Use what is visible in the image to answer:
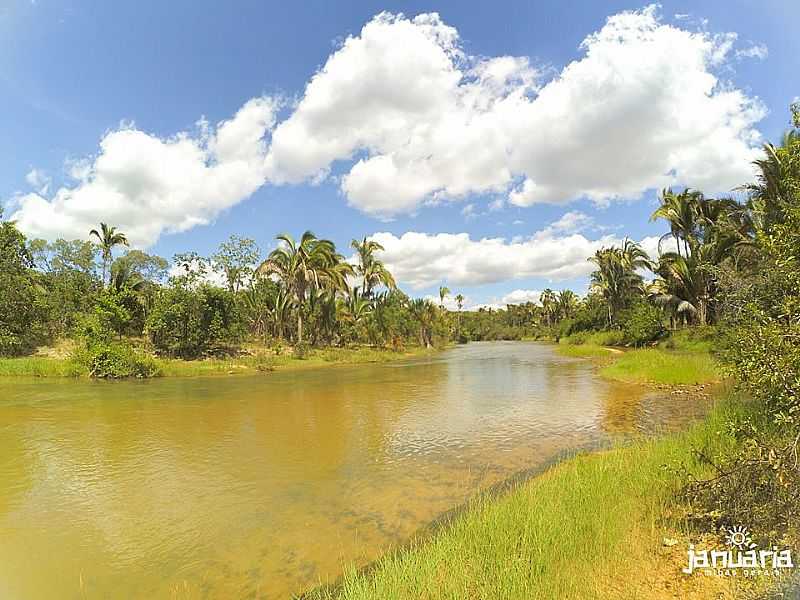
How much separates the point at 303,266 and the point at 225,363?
1267cm

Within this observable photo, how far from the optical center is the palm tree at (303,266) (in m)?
40.8

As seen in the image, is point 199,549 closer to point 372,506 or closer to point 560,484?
point 372,506

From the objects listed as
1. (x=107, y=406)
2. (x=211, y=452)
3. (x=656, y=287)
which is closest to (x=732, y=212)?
(x=656, y=287)

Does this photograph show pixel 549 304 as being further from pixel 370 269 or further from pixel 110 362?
pixel 110 362

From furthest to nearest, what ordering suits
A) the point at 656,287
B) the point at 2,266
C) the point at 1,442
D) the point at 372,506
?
the point at 656,287, the point at 2,266, the point at 1,442, the point at 372,506

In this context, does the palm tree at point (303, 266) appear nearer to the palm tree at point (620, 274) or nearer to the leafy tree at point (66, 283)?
the leafy tree at point (66, 283)

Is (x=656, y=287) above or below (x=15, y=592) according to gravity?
above

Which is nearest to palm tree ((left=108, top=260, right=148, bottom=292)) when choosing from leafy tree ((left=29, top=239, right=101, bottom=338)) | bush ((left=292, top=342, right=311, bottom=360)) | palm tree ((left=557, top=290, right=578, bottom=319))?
leafy tree ((left=29, top=239, right=101, bottom=338))

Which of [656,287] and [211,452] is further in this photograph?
[656,287]

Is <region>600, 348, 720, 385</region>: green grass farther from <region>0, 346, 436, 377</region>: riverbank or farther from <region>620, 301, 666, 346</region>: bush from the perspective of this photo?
<region>0, 346, 436, 377</region>: riverbank

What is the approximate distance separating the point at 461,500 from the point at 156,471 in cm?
672

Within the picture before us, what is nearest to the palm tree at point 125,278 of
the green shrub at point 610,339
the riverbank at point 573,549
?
the riverbank at point 573,549

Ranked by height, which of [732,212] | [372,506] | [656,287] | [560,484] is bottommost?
[372,506]

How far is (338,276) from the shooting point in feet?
146
